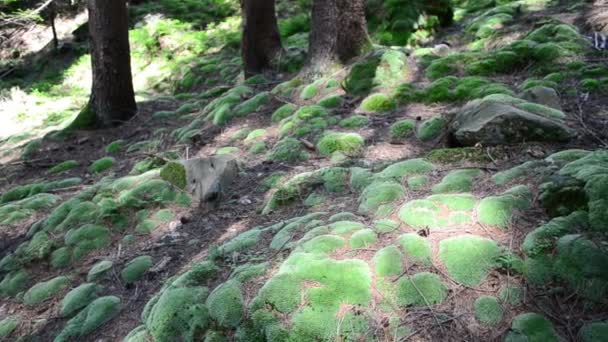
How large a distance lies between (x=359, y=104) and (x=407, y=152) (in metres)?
1.77

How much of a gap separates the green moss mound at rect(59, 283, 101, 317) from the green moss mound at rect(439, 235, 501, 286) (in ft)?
11.4

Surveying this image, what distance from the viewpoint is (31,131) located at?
1143cm

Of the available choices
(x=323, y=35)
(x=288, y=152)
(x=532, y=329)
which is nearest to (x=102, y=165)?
(x=288, y=152)

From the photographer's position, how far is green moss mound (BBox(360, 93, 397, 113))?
21.7ft

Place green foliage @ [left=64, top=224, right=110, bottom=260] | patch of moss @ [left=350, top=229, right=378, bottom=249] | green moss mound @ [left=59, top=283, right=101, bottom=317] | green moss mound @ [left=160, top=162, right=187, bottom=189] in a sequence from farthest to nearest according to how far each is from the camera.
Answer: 1. green moss mound @ [left=160, top=162, right=187, bottom=189]
2. green foliage @ [left=64, top=224, right=110, bottom=260]
3. green moss mound @ [left=59, top=283, right=101, bottom=317]
4. patch of moss @ [left=350, top=229, right=378, bottom=249]

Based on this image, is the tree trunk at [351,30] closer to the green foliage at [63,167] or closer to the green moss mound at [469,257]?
the green moss mound at [469,257]

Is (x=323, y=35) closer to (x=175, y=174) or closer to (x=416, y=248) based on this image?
(x=175, y=174)

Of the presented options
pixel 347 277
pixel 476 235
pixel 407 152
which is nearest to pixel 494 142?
pixel 407 152

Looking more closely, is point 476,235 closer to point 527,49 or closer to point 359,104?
point 359,104

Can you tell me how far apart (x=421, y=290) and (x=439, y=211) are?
0.85 meters

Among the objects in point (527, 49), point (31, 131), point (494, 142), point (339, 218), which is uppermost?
point (527, 49)

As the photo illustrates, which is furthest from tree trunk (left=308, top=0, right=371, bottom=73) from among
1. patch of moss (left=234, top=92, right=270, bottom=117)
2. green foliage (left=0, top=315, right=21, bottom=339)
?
green foliage (left=0, top=315, right=21, bottom=339)

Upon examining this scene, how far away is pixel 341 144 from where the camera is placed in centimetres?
586

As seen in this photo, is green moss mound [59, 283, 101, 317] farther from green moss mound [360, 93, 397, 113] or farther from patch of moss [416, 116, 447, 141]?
green moss mound [360, 93, 397, 113]
